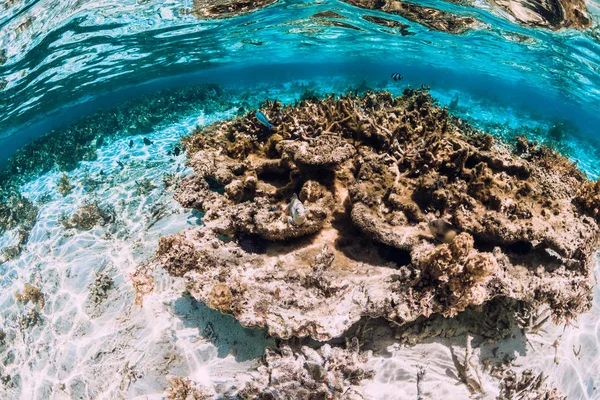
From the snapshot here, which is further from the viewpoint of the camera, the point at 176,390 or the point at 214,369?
the point at 214,369

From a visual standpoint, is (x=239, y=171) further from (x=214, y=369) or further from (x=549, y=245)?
(x=549, y=245)

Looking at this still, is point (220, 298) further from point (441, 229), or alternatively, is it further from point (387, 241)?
point (441, 229)

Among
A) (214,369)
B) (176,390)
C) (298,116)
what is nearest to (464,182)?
(298,116)

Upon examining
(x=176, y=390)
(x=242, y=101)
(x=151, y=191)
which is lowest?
(x=242, y=101)

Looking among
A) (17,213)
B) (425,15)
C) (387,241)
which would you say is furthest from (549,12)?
(17,213)

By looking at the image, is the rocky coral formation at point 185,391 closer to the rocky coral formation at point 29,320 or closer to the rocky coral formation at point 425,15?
the rocky coral formation at point 29,320

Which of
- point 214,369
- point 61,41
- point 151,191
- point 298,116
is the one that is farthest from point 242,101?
point 214,369

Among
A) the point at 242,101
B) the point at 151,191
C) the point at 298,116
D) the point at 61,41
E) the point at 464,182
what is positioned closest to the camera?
the point at 464,182

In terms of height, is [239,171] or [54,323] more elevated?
[239,171]

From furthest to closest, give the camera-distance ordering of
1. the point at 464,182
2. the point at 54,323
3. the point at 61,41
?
the point at 61,41 < the point at 54,323 < the point at 464,182
